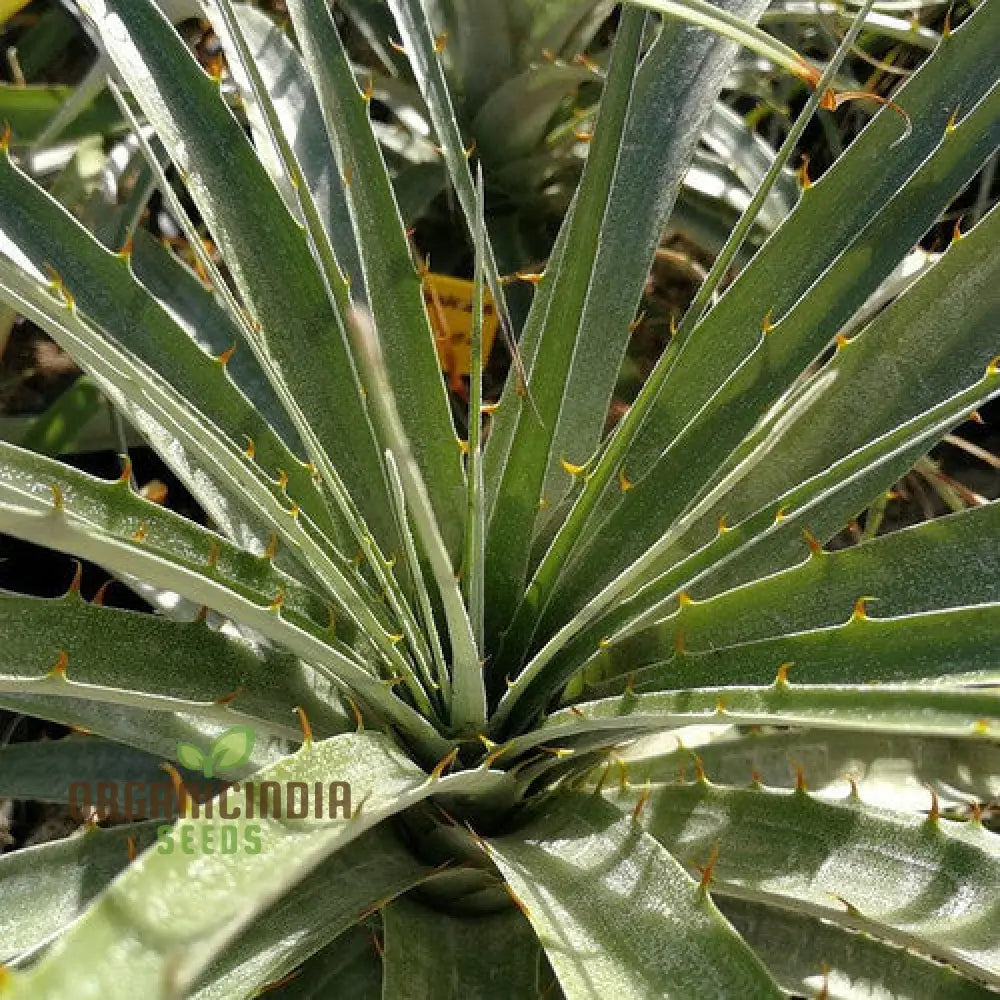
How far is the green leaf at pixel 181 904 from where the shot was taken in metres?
0.46

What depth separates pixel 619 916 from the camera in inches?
28.0

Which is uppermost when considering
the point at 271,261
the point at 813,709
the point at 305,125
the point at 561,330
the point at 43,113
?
the point at 43,113

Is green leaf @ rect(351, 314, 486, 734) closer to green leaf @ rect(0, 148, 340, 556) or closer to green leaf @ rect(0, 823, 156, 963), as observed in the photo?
green leaf @ rect(0, 148, 340, 556)

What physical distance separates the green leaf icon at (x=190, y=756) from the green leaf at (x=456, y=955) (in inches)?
6.5

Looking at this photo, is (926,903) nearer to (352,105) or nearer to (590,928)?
(590,928)

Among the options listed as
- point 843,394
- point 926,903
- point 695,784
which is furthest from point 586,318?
point 926,903

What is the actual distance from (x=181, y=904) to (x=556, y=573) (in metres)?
0.37

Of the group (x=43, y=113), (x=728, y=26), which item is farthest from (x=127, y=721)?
(x=43, y=113)

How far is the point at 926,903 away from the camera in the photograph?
2.48ft

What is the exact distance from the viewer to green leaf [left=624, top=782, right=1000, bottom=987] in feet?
2.43

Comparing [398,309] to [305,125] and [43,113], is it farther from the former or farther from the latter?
[43,113]

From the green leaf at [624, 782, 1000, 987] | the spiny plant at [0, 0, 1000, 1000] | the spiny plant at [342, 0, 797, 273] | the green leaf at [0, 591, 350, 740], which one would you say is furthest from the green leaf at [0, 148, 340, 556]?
the spiny plant at [342, 0, 797, 273]

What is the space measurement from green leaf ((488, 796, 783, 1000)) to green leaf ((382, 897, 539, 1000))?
8 centimetres

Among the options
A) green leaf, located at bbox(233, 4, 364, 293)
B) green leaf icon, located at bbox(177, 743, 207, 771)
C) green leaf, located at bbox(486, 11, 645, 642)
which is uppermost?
green leaf, located at bbox(233, 4, 364, 293)
